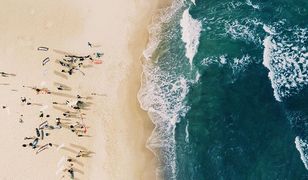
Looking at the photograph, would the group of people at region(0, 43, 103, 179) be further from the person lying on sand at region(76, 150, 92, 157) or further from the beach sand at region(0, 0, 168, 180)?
the beach sand at region(0, 0, 168, 180)

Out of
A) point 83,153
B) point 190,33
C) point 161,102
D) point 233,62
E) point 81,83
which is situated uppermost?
point 190,33

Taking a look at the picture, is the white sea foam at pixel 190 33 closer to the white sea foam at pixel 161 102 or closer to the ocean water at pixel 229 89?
the ocean water at pixel 229 89

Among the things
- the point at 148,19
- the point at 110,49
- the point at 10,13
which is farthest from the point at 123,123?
the point at 10,13

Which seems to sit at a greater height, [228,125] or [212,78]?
[212,78]

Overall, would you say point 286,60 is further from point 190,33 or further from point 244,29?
point 190,33

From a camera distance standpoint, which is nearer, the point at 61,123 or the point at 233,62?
the point at 61,123

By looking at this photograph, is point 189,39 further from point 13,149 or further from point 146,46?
point 13,149

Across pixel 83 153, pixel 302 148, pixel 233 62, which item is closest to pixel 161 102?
pixel 233 62
